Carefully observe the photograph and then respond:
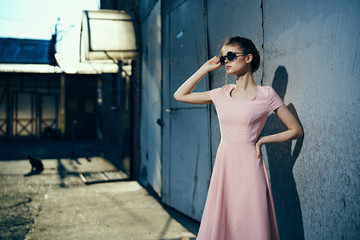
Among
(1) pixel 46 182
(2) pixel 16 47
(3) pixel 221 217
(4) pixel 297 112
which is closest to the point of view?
(3) pixel 221 217

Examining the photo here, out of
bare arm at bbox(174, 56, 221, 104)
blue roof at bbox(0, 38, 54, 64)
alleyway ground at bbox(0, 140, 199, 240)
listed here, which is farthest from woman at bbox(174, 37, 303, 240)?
blue roof at bbox(0, 38, 54, 64)

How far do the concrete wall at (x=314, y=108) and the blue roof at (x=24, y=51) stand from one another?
18.8 m

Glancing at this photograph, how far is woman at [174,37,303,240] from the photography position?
2.04 metres

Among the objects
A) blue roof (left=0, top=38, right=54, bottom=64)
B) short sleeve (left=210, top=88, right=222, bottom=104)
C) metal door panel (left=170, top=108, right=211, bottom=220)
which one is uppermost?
blue roof (left=0, top=38, right=54, bottom=64)

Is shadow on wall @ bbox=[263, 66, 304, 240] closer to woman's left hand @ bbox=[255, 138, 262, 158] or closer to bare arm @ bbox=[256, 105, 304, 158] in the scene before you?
bare arm @ bbox=[256, 105, 304, 158]

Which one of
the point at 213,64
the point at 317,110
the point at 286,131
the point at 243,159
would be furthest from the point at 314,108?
the point at 213,64

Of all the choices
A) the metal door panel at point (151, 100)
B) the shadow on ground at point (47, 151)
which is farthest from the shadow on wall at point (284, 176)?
the shadow on ground at point (47, 151)

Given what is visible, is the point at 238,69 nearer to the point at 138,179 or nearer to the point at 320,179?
the point at 320,179

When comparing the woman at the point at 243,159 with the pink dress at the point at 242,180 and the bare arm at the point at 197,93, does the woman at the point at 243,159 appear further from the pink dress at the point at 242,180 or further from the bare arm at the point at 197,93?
the bare arm at the point at 197,93

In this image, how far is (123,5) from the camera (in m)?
8.70

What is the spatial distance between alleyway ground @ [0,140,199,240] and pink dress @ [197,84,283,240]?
1.63 meters

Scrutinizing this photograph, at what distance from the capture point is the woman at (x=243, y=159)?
2.04 meters

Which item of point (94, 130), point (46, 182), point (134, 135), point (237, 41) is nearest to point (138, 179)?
point (134, 135)

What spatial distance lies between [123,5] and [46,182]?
4922 mm
